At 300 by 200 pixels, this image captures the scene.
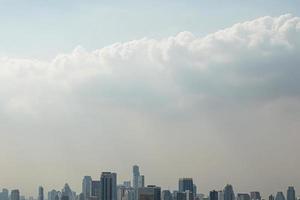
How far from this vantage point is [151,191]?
561 ft
